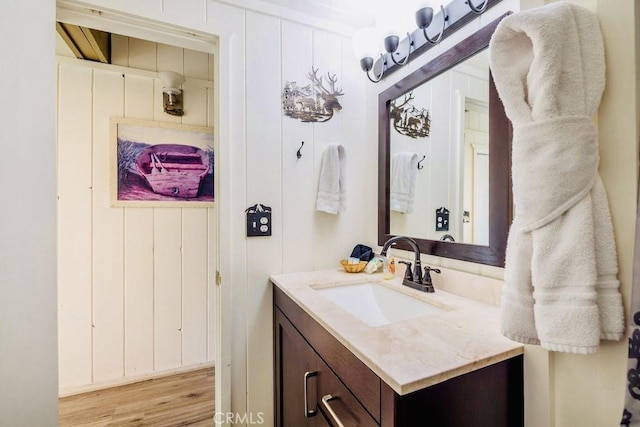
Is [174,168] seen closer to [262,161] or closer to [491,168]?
[262,161]

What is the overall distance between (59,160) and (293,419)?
1.96m

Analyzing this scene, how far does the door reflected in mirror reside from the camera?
93 cm

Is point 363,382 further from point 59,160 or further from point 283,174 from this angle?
point 59,160

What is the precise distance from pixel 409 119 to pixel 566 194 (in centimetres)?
91

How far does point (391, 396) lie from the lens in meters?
0.52

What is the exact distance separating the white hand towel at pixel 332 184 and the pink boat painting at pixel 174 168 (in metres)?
1.07

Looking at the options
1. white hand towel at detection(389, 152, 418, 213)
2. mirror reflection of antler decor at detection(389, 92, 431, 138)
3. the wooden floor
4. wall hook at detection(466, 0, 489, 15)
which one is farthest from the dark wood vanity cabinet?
the wooden floor

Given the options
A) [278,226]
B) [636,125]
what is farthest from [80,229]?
[636,125]

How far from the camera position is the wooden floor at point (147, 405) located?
1.54 metres

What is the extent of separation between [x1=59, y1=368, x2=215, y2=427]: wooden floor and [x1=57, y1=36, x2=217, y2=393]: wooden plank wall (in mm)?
96

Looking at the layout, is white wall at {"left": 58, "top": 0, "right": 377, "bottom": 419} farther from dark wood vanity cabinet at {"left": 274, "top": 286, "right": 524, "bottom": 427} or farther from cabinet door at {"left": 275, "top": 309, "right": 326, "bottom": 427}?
dark wood vanity cabinet at {"left": 274, "top": 286, "right": 524, "bottom": 427}

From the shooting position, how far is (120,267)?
1837mm

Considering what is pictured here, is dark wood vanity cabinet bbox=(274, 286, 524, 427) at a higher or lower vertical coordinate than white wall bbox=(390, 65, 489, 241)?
lower

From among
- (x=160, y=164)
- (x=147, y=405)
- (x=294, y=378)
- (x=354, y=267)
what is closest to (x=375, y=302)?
(x=354, y=267)
